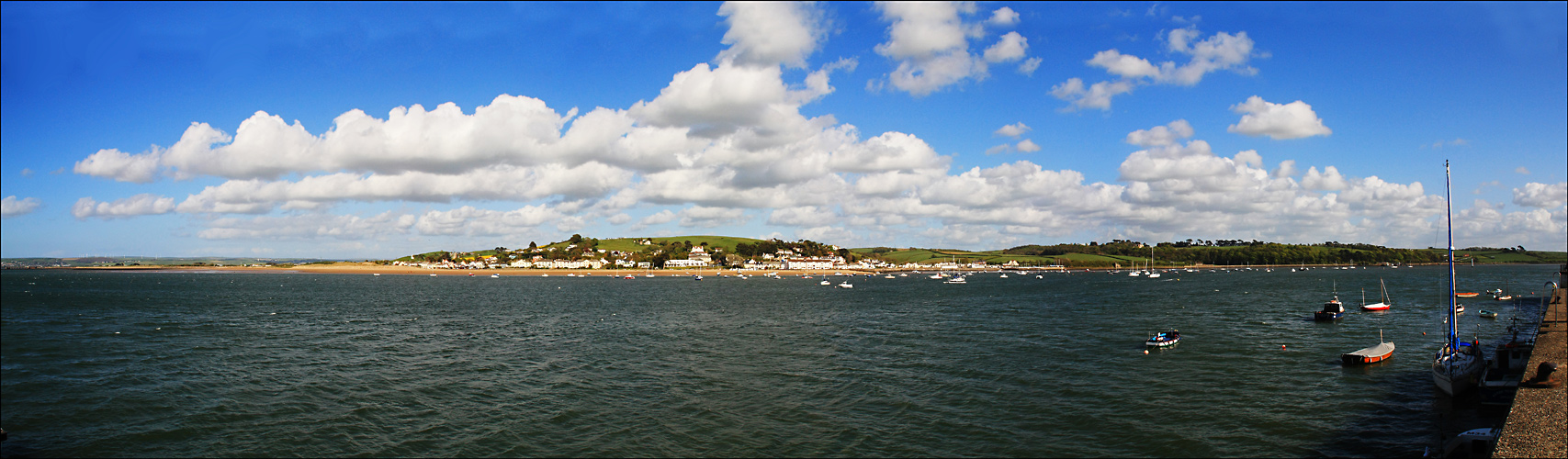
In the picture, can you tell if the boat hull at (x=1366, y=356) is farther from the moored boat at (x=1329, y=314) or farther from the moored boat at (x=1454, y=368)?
the moored boat at (x=1329, y=314)

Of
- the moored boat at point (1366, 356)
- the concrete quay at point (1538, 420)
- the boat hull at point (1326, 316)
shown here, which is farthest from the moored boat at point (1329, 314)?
the concrete quay at point (1538, 420)

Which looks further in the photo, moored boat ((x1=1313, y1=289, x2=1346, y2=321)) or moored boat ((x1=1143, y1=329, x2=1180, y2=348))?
moored boat ((x1=1313, y1=289, x2=1346, y2=321))

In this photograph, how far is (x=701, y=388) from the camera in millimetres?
34438

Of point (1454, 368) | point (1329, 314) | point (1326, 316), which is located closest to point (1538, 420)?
point (1454, 368)

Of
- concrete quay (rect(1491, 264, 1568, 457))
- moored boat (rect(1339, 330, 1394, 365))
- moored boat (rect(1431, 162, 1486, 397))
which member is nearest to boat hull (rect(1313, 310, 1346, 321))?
moored boat (rect(1339, 330, 1394, 365))

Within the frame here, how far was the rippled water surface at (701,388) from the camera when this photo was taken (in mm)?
24672

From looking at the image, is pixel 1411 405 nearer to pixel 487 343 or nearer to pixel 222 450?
pixel 222 450

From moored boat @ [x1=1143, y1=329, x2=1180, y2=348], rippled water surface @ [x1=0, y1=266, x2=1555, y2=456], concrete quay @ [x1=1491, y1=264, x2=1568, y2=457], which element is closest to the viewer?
concrete quay @ [x1=1491, y1=264, x2=1568, y2=457]

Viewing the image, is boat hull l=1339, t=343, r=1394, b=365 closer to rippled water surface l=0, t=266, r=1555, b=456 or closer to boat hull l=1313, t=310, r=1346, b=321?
rippled water surface l=0, t=266, r=1555, b=456

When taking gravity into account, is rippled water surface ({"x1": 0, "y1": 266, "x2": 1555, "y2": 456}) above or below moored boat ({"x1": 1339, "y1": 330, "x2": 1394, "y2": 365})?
below

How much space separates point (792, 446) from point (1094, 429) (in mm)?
11797

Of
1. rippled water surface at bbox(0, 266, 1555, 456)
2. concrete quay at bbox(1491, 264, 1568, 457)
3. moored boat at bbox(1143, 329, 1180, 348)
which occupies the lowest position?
rippled water surface at bbox(0, 266, 1555, 456)

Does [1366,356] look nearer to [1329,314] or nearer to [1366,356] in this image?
[1366,356]

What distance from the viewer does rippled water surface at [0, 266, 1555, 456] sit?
80.9 feet
